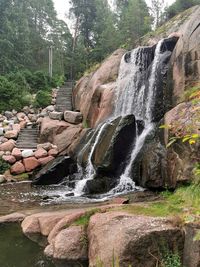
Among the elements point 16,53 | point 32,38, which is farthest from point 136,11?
point 32,38

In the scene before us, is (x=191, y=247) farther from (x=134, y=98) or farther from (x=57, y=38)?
(x=57, y=38)

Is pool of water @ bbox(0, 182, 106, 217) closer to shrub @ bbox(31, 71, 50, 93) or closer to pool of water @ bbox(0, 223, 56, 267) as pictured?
pool of water @ bbox(0, 223, 56, 267)

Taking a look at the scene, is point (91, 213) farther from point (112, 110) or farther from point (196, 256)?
point (112, 110)

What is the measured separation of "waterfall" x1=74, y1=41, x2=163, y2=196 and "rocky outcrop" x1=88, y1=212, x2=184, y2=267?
17.6 ft

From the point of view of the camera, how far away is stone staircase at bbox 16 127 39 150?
1656 cm

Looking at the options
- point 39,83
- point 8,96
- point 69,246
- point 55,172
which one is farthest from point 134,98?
point 39,83

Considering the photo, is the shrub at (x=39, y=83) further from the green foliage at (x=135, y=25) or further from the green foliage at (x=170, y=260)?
the green foliage at (x=170, y=260)

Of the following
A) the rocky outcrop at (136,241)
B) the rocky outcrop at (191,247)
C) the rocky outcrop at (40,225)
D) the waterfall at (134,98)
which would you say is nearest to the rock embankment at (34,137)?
the waterfall at (134,98)

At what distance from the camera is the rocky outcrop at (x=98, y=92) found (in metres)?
16.2

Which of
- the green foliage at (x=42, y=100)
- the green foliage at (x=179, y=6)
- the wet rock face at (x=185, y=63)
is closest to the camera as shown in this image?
the wet rock face at (x=185, y=63)

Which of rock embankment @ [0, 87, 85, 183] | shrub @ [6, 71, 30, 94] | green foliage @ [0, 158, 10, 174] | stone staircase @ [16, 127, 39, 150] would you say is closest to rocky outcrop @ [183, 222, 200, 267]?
rock embankment @ [0, 87, 85, 183]

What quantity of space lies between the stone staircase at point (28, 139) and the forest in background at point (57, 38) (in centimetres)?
268

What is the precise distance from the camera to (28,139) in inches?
677

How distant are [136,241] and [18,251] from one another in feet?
8.33
